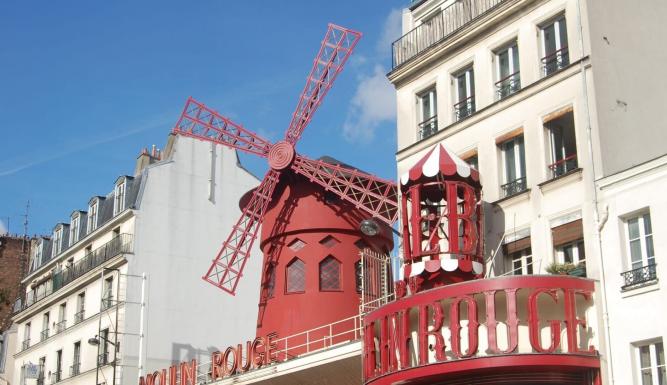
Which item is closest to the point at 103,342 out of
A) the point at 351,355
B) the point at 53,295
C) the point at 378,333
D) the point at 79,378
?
the point at 79,378

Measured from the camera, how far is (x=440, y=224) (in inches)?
674

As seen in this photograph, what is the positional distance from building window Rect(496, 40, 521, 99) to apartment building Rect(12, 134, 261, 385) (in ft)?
52.8

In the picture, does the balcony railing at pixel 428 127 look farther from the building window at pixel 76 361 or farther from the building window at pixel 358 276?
the building window at pixel 76 361

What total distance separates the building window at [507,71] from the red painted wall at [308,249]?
7679 millimetres

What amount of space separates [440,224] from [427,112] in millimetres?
3683

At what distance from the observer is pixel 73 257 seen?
36781 millimetres

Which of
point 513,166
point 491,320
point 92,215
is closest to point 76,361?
point 92,215

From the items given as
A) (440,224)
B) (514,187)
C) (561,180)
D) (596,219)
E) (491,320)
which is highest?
(514,187)

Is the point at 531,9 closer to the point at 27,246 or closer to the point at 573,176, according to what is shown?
the point at 573,176

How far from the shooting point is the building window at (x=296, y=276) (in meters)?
25.1

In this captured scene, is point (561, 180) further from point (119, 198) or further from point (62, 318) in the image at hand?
point (62, 318)

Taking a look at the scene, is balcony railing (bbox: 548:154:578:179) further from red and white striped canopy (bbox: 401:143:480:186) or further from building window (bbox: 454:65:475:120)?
building window (bbox: 454:65:475:120)

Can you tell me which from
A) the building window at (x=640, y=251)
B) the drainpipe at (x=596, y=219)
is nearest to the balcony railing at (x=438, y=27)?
the drainpipe at (x=596, y=219)

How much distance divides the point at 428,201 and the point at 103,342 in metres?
17.2
